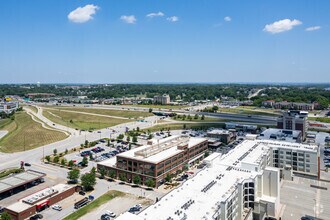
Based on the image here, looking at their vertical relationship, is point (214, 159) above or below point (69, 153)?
above

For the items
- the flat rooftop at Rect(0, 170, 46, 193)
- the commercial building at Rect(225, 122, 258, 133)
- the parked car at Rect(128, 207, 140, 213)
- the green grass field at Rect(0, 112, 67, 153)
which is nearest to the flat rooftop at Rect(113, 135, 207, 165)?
the parked car at Rect(128, 207, 140, 213)

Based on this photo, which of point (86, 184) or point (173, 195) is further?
point (86, 184)

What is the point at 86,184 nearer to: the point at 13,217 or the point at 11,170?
the point at 13,217

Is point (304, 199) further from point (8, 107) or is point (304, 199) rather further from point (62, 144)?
point (8, 107)

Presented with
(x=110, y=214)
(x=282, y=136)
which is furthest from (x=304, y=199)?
(x=110, y=214)

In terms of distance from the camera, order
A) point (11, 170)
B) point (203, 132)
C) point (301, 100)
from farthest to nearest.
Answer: point (301, 100)
point (203, 132)
point (11, 170)

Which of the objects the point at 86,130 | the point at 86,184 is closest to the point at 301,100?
the point at 86,130

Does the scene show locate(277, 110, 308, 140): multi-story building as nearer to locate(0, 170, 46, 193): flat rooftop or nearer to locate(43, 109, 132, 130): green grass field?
locate(43, 109, 132, 130): green grass field
